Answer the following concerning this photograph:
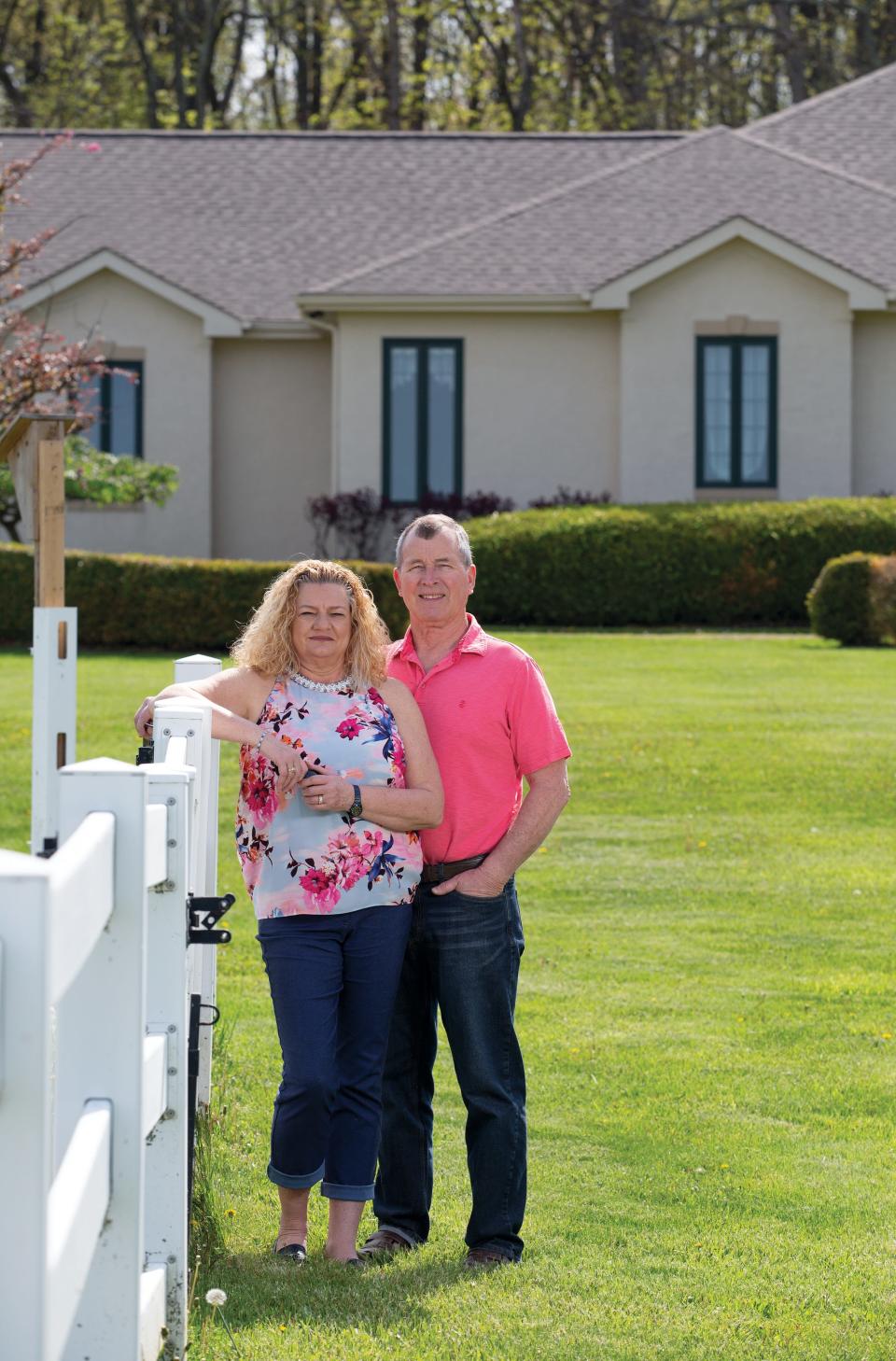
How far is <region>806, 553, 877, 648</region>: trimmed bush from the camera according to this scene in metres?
18.8

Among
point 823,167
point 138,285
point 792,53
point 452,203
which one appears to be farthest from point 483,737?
point 792,53

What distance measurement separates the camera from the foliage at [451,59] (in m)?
40.4

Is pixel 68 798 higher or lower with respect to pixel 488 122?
lower

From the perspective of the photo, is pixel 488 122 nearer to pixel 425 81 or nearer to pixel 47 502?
pixel 425 81

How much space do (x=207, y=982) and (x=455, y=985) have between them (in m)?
0.92

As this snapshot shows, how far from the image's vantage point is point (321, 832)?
472 cm

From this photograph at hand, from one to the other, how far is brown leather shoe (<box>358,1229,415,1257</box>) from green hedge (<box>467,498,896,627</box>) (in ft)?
53.1

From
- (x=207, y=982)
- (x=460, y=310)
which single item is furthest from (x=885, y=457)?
(x=207, y=982)

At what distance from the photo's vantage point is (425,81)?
4216 cm

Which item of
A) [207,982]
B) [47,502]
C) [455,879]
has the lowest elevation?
[207,982]

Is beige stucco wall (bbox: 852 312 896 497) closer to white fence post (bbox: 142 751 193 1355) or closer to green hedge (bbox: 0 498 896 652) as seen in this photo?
green hedge (bbox: 0 498 896 652)

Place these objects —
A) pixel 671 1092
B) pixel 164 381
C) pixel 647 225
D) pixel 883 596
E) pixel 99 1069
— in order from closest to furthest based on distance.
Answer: pixel 99 1069
pixel 671 1092
pixel 883 596
pixel 647 225
pixel 164 381

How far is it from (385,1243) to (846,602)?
1472 cm

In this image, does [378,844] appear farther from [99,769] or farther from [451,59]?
[451,59]
